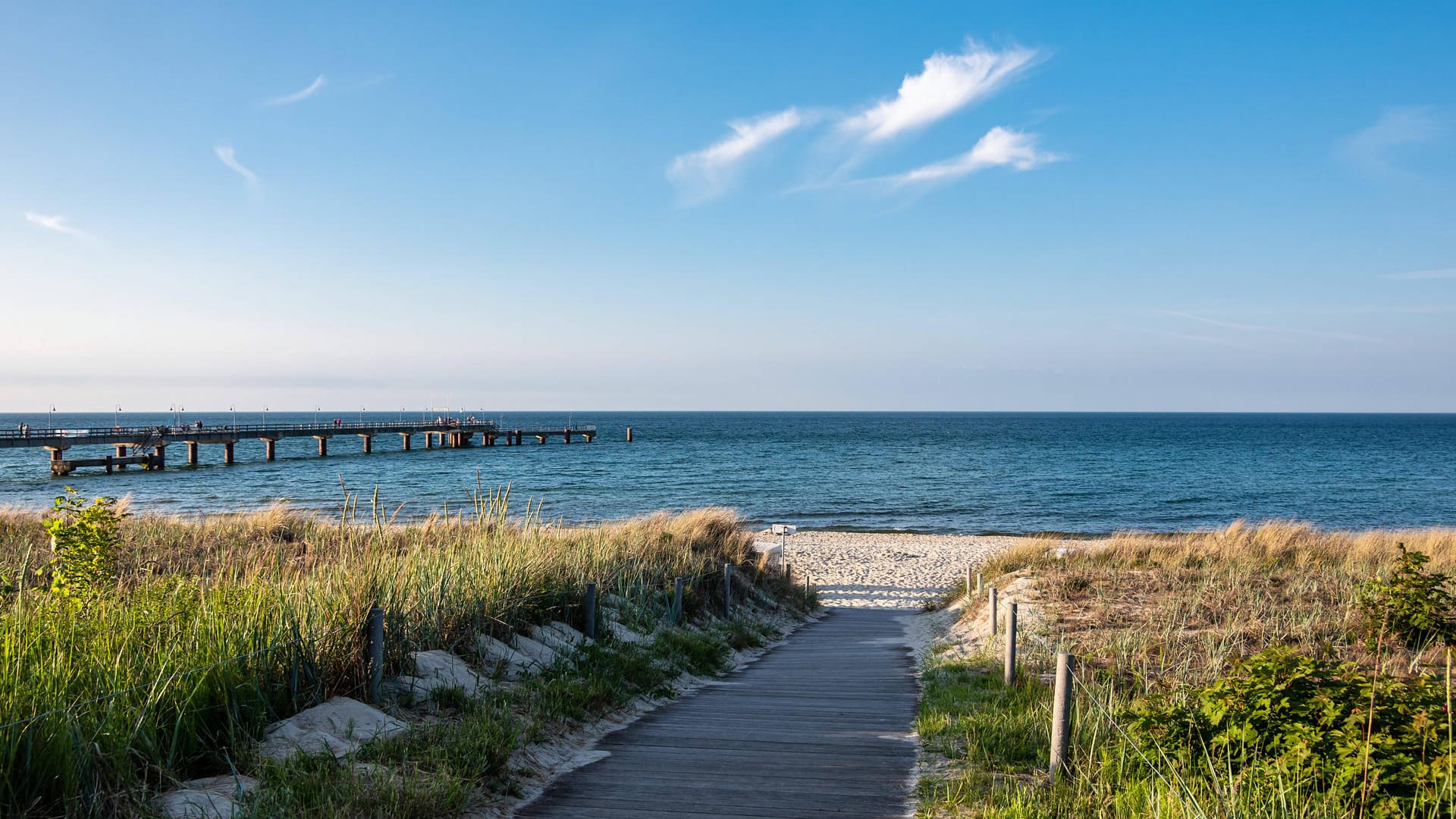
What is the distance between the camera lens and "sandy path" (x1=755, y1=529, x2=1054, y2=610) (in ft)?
71.9

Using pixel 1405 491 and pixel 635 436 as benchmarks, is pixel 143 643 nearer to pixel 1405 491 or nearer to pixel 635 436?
pixel 1405 491

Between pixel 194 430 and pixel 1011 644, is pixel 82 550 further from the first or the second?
pixel 194 430

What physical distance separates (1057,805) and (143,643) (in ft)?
17.1

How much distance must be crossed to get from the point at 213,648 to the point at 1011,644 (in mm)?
6073

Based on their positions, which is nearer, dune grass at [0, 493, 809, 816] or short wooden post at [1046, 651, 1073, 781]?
dune grass at [0, 493, 809, 816]

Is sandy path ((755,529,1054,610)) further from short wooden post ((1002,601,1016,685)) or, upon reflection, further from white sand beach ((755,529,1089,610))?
short wooden post ((1002,601,1016,685))

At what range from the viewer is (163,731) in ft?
14.2

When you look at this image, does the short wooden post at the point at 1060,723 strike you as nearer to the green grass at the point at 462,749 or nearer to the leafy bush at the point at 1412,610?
the green grass at the point at 462,749

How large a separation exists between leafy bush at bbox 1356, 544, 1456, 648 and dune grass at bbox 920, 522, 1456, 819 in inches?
5.3

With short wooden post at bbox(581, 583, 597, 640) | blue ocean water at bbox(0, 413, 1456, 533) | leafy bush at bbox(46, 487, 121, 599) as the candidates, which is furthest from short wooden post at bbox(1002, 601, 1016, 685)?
blue ocean water at bbox(0, 413, 1456, 533)

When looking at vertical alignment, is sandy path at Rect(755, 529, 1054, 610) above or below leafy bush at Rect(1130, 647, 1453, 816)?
below

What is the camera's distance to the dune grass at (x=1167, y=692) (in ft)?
12.3

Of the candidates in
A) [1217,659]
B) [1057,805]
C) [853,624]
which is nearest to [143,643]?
[1057,805]

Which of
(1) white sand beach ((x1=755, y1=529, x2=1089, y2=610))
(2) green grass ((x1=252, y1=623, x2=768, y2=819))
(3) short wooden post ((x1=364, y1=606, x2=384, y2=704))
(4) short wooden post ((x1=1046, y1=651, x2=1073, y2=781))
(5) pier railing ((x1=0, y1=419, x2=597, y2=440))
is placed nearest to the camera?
(2) green grass ((x1=252, y1=623, x2=768, y2=819))
